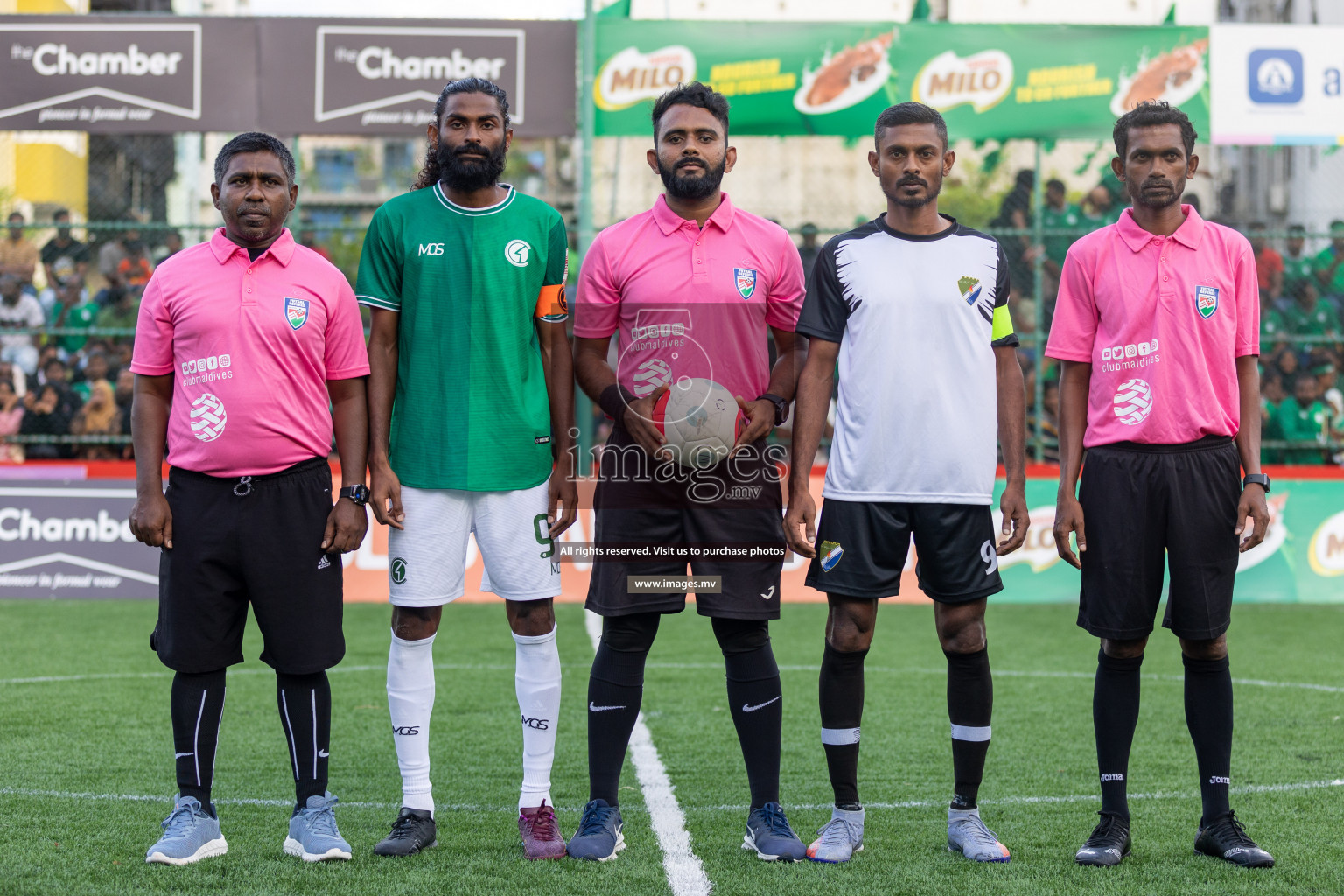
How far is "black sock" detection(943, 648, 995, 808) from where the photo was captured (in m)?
4.10

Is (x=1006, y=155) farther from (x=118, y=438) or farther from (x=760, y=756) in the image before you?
(x=760, y=756)

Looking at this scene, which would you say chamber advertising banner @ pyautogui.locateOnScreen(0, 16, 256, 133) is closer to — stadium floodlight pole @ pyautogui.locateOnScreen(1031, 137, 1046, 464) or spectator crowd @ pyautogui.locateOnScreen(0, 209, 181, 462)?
spectator crowd @ pyautogui.locateOnScreen(0, 209, 181, 462)

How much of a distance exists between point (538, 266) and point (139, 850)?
2095 mm

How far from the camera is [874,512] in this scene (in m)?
Answer: 4.05

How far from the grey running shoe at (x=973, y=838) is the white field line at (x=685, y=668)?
328cm

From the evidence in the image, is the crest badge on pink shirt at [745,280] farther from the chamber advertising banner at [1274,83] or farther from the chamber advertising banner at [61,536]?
the chamber advertising banner at [1274,83]

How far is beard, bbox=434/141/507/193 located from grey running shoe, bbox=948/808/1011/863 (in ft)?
7.84

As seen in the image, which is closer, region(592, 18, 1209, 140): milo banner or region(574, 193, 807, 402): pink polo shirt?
region(574, 193, 807, 402): pink polo shirt

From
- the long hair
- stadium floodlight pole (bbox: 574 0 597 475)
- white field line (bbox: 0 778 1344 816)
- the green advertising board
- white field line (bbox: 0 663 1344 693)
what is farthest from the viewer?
stadium floodlight pole (bbox: 574 0 597 475)

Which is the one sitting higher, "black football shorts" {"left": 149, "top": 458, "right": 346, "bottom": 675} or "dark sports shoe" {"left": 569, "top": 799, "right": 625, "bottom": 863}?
"black football shorts" {"left": 149, "top": 458, "right": 346, "bottom": 675}

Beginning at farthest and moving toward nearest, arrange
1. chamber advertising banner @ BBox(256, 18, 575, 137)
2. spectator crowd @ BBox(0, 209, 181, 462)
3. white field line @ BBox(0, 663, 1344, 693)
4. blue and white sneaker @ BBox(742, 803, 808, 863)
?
spectator crowd @ BBox(0, 209, 181, 462) → chamber advertising banner @ BBox(256, 18, 575, 137) → white field line @ BBox(0, 663, 1344, 693) → blue and white sneaker @ BBox(742, 803, 808, 863)

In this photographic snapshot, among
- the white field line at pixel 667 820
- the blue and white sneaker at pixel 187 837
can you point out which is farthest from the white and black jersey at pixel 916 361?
the blue and white sneaker at pixel 187 837

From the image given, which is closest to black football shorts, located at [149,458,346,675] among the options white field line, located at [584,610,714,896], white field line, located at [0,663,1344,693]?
white field line, located at [584,610,714,896]

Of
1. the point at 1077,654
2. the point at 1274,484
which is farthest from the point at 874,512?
the point at 1274,484
